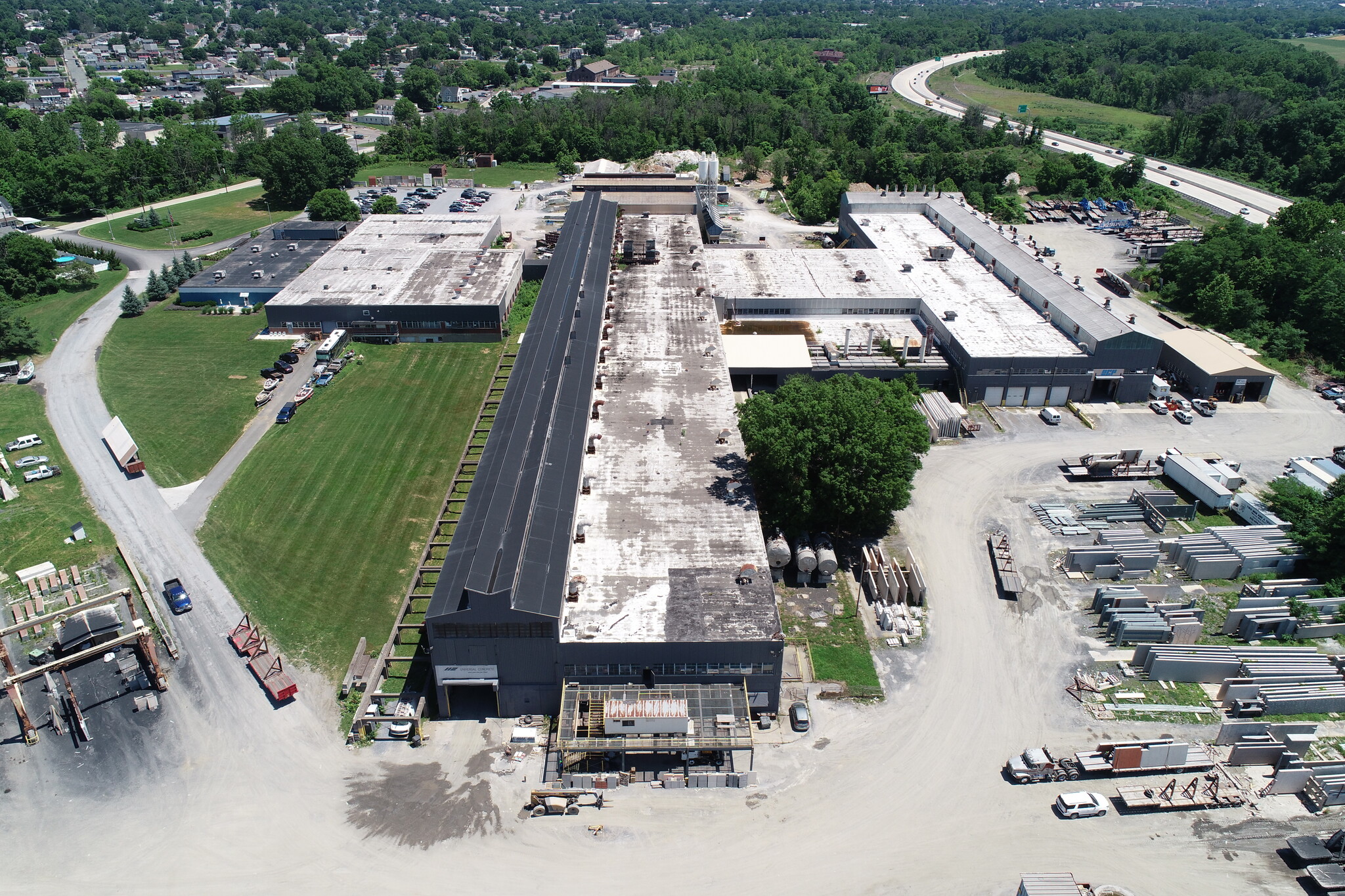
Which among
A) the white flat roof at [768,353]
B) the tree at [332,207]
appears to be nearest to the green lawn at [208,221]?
the tree at [332,207]

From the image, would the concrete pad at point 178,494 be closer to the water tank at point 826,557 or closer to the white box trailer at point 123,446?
the white box trailer at point 123,446

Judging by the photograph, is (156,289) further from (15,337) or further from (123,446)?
(123,446)

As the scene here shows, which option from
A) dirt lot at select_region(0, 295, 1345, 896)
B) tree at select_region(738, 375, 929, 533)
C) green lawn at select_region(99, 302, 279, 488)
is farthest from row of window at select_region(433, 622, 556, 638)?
green lawn at select_region(99, 302, 279, 488)

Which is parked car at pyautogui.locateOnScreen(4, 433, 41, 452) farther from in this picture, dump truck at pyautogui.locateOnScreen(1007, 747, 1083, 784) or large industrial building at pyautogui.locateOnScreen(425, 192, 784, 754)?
dump truck at pyautogui.locateOnScreen(1007, 747, 1083, 784)

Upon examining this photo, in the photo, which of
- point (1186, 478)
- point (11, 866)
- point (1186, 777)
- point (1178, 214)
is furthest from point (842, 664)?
point (1178, 214)

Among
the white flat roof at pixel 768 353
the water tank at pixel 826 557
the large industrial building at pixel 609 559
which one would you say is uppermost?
the large industrial building at pixel 609 559

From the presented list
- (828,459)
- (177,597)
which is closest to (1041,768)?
(828,459)
